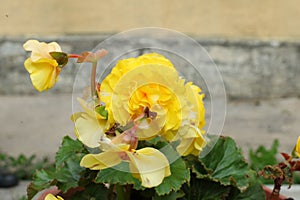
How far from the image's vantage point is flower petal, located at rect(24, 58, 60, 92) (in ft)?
3.68

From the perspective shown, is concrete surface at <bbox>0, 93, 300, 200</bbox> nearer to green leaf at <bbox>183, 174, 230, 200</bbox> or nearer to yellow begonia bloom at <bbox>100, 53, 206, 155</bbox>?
green leaf at <bbox>183, 174, 230, 200</bbox>

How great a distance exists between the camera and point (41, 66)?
1.14m

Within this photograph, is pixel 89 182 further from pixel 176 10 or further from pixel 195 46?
pixel 176 10

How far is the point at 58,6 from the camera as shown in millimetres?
4844

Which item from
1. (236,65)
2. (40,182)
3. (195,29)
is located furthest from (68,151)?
(236,65)

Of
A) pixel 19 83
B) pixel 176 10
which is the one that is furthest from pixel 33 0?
pixel 176 10

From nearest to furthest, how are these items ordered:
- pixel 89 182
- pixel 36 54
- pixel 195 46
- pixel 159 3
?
pixel 36 54 → pixel 195 46 → pixel 89 182 → pixel 159 3

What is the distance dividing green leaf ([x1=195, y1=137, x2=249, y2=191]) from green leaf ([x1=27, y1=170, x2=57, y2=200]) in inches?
13.5

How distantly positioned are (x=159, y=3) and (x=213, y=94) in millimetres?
3614

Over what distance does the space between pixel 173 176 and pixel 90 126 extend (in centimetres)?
23

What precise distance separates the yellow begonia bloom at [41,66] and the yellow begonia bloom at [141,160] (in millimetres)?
177

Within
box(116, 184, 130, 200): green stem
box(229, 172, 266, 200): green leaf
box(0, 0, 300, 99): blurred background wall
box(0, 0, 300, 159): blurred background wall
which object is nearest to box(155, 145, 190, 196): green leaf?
box(116, 184, 130, 200): green stem

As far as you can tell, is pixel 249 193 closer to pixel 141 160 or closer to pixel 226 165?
pixel 226 165

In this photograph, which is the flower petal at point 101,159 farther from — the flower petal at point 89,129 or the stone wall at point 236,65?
the stone wall at point 236,65
